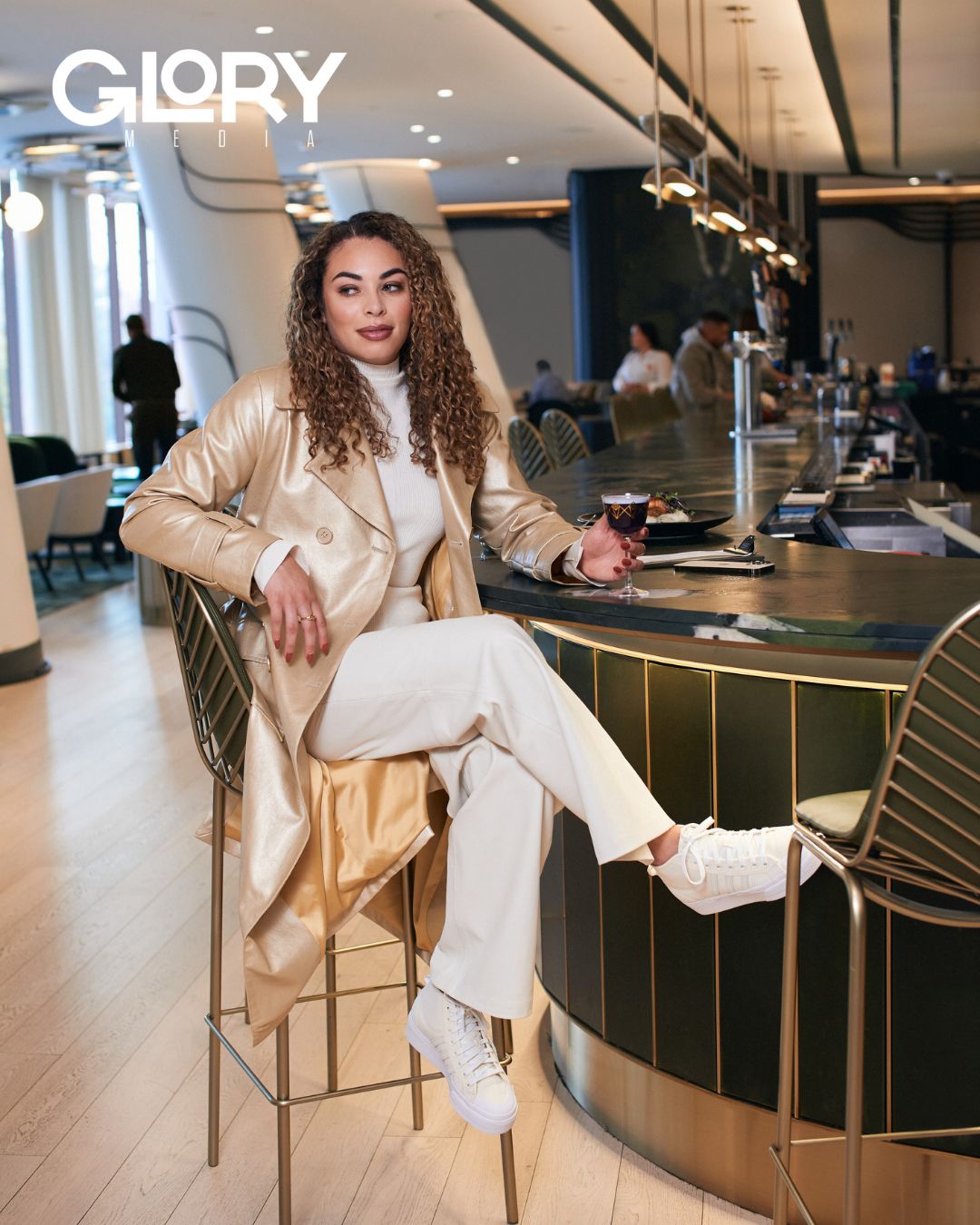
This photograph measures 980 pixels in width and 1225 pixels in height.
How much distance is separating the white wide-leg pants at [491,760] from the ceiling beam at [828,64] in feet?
24.4

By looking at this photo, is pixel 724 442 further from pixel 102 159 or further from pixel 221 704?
pixel 102 159

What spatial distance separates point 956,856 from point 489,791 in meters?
0.74

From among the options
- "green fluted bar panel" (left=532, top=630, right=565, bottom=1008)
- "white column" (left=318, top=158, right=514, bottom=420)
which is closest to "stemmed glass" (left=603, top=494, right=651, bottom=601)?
"green fluted bar panel" (left=532, top=630, right=565, bottom=1008)

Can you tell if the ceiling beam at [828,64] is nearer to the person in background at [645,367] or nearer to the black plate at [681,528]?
the person in background at [645,367]

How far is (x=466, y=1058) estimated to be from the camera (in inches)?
81.5

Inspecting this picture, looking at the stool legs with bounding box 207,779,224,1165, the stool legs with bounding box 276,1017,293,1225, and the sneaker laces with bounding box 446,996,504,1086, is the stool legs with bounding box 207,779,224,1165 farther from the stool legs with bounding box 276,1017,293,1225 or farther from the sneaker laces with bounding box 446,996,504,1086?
the sneaker laces with bounding box 446,996,504,1086

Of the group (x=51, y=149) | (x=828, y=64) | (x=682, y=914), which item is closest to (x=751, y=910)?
(x=682, y=914)

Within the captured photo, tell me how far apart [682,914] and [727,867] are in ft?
1.38

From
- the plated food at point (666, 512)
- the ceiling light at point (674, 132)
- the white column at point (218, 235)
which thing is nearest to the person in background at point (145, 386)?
the white column at point (218, 235)

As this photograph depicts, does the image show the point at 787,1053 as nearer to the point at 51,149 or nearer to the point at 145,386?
the point at 145,386

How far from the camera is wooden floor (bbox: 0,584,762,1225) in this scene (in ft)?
7.82

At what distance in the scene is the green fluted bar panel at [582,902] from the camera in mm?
2520

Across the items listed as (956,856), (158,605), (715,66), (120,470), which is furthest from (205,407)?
(956,856)

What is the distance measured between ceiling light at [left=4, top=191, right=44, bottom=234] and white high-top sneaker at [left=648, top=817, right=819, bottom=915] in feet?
44.3
